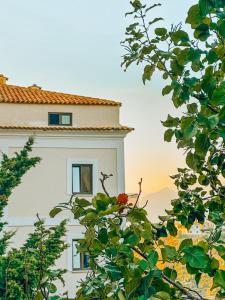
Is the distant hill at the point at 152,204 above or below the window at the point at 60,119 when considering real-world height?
below

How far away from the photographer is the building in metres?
14.3

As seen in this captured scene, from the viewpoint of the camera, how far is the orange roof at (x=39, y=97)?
15457 mm

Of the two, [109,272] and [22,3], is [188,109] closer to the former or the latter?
[109,272]

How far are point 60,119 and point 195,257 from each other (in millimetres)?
14102

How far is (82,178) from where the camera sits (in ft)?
49.2

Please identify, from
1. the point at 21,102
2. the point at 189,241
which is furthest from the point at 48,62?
the point at 189,241

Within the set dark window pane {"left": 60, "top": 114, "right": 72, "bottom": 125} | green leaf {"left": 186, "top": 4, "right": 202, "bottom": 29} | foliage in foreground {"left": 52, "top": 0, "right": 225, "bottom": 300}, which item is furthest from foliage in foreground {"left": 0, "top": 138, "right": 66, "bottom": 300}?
green leaf {"left": 186, "top": 4, "right": 202, "bottom": 29}

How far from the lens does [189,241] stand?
68.2 inches

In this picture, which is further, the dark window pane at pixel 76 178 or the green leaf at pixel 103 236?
the dark window pane at pixel 76 178

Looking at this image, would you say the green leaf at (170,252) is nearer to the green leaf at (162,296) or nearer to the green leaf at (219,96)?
the green leaf at (162,296)

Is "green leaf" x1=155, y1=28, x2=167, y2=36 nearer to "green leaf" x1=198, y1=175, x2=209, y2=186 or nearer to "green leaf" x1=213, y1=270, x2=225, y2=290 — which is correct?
"green leaf" x1=198, y1=175, x2=209, y2=186

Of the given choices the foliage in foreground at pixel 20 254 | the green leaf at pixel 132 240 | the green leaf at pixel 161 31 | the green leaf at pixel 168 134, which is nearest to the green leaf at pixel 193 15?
the green leaf at pixel 161 31

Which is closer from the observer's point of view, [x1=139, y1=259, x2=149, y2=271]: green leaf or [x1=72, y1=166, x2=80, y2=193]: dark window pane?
[x1=139, y1=259, x2=149, y2=271]: green leaf

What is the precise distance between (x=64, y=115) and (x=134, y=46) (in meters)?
13.0
